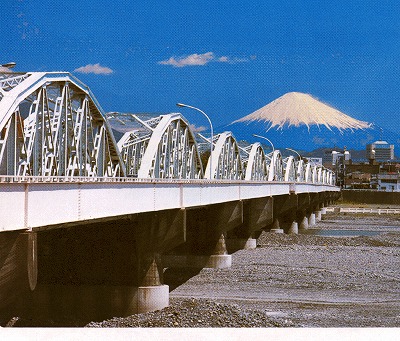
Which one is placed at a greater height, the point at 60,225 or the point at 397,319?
the point at 60,225

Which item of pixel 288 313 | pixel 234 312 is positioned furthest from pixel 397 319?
pixel 234 312

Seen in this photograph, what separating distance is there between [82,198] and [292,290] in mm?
26166

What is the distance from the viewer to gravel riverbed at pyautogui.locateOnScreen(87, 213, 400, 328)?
36.0m

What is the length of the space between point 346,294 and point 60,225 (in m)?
26.6

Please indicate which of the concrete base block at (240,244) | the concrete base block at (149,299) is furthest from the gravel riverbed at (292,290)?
the concrete base block at (240,244)

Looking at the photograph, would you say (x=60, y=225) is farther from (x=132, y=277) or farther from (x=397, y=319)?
(x=397, y=319)

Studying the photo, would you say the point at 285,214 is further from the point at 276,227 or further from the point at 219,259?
the point at 219,259

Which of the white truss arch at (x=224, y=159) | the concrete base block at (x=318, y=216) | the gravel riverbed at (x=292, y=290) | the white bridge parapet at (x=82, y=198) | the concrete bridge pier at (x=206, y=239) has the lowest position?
the concrete base block at (x=318, y=216)

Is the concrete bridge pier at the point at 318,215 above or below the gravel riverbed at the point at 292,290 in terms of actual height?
A: below

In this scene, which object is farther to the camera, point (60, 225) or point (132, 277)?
point (132, 277)

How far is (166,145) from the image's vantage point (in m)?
63.7

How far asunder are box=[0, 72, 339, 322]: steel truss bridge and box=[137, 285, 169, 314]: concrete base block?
2.87 feet

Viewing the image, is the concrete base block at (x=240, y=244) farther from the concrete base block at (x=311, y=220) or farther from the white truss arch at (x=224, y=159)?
the concrete base block at (x=311, y=220)

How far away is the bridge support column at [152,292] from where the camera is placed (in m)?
38.9
